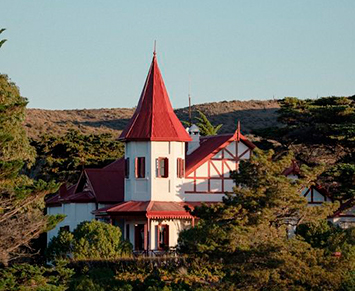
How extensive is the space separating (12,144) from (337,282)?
17.3m

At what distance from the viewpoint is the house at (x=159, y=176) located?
151 feet

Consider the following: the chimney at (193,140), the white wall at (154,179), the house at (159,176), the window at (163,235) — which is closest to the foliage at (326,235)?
the house at (159,176)

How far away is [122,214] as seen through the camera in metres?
45.7

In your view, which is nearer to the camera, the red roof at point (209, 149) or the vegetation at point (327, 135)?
the vegetation at point (327, 135)

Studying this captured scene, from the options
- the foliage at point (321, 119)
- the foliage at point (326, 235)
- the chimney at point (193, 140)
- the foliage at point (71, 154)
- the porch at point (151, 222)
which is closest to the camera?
the foliage at point (326, 235)

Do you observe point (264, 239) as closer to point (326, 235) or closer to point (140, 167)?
point (326, 235)

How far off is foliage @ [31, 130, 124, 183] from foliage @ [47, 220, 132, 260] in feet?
59.9

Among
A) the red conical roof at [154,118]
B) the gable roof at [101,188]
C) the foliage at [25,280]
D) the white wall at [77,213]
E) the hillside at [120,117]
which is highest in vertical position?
the hillside at [120,117]

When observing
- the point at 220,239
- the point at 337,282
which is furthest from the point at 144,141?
the point at 337,282

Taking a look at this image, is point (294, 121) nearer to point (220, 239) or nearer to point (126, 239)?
point (126, 239)

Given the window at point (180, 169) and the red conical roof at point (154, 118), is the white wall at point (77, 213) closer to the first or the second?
the red conical roof at point (154, 118)

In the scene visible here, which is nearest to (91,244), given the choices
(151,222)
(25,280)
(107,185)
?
(151,222)

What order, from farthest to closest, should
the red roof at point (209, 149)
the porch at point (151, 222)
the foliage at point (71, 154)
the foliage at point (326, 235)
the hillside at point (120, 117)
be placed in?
the hillside at point (120, 117) → the foliage at point (71, 154) → the red roof at point (209, 149) → the porch at point (151, 222) → the foliage at point (326, 235)

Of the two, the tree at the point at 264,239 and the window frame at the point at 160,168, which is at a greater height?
the window frame at the point at 160,168
